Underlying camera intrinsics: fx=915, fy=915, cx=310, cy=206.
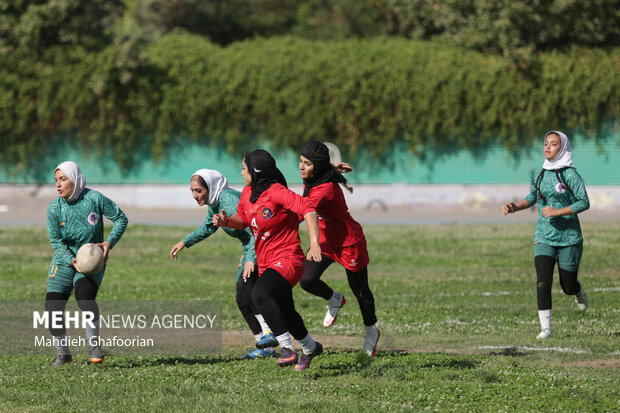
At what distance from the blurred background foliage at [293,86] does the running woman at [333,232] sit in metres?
25.6

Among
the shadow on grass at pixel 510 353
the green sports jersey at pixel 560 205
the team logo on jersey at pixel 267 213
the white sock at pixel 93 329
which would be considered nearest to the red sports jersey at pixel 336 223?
the team logo on jersey at pixel 267 213

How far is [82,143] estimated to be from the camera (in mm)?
35219

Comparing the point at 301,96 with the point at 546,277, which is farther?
the point at 301,96

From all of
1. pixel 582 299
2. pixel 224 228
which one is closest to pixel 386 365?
pixel 224 228

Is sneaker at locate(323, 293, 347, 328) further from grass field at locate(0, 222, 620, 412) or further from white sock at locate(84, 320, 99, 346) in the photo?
white sock at locate(84, 320, 99, 346)

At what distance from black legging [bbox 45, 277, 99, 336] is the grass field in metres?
0.54

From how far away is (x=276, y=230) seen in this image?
8062 millimetres

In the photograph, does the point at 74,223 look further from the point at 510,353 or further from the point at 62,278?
the point at 510,353

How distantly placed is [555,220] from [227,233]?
373cm

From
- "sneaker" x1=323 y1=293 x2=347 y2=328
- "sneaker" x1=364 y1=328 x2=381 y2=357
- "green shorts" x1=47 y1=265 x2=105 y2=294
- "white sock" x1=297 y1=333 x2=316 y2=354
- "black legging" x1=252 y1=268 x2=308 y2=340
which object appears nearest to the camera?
A: "black legging" x1=252 y1=268 x2=308 y2=340

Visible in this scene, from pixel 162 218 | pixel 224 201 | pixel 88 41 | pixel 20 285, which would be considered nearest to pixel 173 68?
pixel 88 41

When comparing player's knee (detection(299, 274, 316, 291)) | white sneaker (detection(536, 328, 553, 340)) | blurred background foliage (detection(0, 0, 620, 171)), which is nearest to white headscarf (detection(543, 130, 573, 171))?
white sneaker (detection(536, 328, 553, 340))

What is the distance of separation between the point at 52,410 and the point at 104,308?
6.68m

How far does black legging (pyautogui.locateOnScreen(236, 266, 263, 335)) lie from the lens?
9.17 m
